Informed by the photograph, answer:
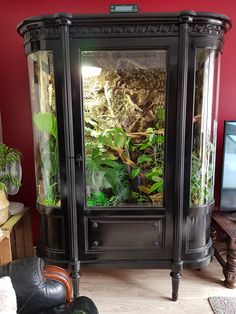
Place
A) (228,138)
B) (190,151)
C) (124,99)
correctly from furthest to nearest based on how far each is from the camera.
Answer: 1. (228,138)
2. (124,99)
3. (190,151)

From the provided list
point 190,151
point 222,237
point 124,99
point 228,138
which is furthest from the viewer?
point 222,237

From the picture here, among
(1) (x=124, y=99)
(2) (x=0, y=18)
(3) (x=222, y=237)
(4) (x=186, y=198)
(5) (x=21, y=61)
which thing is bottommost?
(3) (x=222, y=237)

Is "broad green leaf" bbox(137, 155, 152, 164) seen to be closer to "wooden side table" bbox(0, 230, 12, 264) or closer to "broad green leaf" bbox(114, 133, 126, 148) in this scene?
"broad green leaf" bbox(114, 133, 126, 148)

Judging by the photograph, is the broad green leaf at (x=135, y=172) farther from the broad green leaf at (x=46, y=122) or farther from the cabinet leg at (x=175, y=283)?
the cabinet leg at (x=175, y=283)

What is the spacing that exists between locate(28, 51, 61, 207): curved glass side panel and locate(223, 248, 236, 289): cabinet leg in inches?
52.0

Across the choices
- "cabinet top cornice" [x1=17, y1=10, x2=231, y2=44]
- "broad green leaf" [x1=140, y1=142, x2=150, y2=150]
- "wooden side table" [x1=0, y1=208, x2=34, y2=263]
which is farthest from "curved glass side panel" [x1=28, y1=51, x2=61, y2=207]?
"broad green leaf" [x1=140, y1=142, x2=150, y2=150]

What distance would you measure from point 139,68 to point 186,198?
3.01 ft

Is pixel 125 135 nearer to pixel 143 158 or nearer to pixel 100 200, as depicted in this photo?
pixel 143 158

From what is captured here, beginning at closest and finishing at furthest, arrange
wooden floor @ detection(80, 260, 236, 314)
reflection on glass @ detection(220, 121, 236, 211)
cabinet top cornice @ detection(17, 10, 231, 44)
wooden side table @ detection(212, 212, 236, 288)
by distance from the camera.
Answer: cabinet top cornice @ detection(17, 10, 231, 44)
wooden floor @ detection(80, 260, 236, 314)
wooden side table @ detection(212, 212, 236, 288)
reflection on glass @ detection(220, 121, 236, 211)

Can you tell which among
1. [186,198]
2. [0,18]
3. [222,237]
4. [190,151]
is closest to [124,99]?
[190,151]

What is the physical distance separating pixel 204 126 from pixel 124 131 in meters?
0.54

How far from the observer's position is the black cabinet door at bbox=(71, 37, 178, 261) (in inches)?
63.7

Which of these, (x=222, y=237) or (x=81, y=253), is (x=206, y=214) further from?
(x=81, y=253)

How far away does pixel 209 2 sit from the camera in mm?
2047
